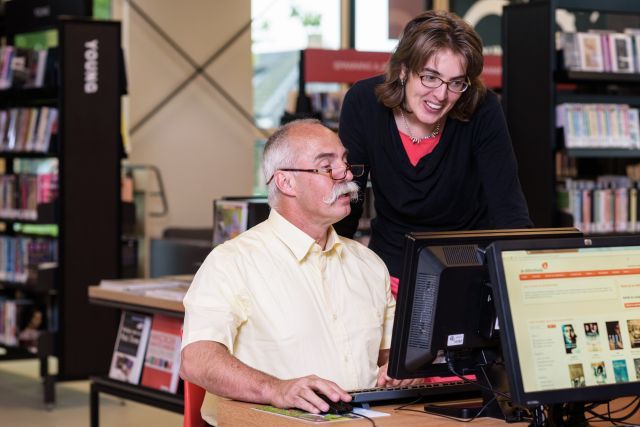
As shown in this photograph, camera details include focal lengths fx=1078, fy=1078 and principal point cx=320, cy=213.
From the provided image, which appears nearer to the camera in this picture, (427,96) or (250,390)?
(250,390)

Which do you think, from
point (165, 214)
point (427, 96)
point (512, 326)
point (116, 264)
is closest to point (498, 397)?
point (512, 326)

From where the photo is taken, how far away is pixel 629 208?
6.93 m

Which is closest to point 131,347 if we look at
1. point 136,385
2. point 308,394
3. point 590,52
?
point 136,385

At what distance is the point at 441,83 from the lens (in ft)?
9.13

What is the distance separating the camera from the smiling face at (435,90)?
2.78 metres

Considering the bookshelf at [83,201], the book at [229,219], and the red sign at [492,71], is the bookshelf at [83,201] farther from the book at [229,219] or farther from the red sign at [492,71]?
the red sign at [492,71]

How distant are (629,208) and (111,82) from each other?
3.35 m

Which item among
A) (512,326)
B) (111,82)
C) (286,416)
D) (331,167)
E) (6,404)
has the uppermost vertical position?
(111,82)

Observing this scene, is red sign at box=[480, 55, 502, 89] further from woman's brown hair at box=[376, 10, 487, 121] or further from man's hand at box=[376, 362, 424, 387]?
man's hand at box=[376, 362, 424, 387]

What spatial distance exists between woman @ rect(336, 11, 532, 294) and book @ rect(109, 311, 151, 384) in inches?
69.2

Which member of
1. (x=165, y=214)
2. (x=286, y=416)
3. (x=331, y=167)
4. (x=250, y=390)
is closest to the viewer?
(x=286, y=416)

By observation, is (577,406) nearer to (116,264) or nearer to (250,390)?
(250,390)

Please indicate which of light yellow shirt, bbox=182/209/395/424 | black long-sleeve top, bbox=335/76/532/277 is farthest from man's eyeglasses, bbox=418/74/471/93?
light yellow shirt, bbox=182/209/395/424

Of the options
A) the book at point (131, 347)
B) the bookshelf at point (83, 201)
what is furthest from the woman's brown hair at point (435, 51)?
the bookshelf at point (83, 201)
